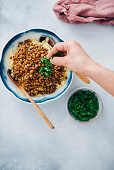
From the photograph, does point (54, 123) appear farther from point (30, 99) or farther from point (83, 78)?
point (83, 78)

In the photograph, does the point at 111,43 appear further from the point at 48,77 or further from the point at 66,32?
the point at 48,77

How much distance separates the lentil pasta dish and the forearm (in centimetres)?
43

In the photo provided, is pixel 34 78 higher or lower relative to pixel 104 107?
higher

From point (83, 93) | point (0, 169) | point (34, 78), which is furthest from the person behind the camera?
point (0, 169)

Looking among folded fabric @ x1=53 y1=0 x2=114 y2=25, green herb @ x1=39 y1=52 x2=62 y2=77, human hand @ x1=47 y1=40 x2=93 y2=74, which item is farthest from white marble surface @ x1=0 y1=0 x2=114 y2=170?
human hand @ x1=47 y1=40 x2=93 y2=74

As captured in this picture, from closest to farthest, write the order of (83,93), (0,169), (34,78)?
(34,78), (83,93), (0,169)

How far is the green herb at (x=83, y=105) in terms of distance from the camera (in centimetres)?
158

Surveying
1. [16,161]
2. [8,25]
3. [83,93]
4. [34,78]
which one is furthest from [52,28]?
[16,161]

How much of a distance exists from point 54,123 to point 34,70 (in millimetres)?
476

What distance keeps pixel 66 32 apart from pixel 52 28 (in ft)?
0.38

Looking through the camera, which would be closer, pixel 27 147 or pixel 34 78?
pixel 34 78

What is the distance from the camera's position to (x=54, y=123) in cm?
167

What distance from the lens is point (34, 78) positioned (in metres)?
1.50

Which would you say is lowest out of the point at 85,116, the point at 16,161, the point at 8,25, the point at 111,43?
the point at 16,161
